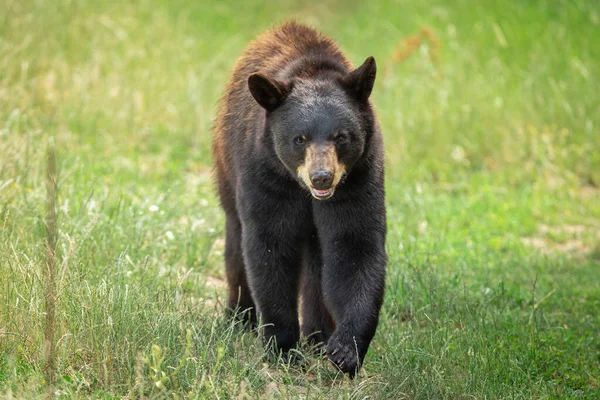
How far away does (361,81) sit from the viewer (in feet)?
17.5

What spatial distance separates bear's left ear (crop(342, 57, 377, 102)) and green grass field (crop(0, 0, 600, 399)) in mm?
1468

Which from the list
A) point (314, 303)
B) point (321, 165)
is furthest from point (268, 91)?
point (314, 303)

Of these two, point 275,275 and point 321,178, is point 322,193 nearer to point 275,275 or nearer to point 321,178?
point 321,178

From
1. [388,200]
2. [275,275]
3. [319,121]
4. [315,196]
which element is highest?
[319,121]

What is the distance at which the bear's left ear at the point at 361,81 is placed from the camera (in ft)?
17.4

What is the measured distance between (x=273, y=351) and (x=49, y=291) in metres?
1.44

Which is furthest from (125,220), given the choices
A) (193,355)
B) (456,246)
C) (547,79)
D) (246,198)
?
(547,79)

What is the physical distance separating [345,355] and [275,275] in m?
0.67

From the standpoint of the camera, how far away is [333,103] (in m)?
5.30

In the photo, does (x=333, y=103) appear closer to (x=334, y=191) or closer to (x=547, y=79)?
(x=334, y=191)

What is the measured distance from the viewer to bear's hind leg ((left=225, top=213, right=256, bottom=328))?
6375 mm

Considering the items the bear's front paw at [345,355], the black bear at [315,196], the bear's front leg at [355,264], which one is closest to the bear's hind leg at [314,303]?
the black bear at [315,196]

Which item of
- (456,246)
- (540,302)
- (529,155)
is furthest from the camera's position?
(529,155)

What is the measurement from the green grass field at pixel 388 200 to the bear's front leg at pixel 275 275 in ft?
0.75
